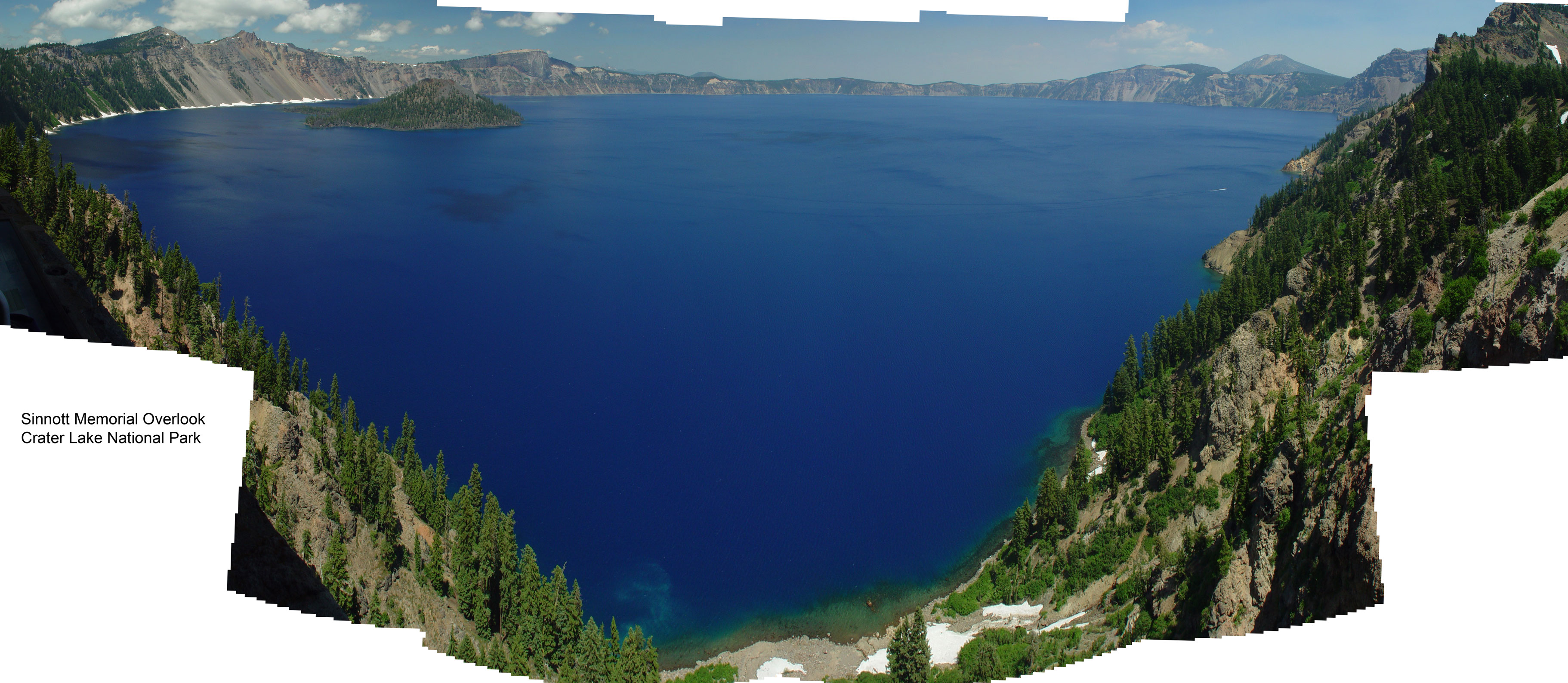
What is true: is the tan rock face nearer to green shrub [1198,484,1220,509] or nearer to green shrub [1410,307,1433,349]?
green shrub [1198,484,1220,509]

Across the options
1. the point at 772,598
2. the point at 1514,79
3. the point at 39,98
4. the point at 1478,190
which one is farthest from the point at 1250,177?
the point at 39,98

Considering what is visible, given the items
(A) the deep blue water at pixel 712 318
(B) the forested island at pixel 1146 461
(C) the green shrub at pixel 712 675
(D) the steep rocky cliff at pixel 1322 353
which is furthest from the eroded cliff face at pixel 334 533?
(D) the steep rocky cliff at pixel 1322 353

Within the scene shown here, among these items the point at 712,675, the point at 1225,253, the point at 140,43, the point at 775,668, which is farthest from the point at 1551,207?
the point at 140,43

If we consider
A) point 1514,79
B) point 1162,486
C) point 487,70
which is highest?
point 487,70

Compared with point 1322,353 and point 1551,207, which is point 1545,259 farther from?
point 1322,353

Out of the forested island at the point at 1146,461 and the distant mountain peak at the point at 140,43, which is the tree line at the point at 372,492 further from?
the distant mountain peak at the point at 140,43

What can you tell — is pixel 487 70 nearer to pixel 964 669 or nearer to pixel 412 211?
pixel 412 211

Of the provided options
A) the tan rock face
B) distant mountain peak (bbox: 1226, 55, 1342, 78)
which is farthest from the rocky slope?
the tan rock face
